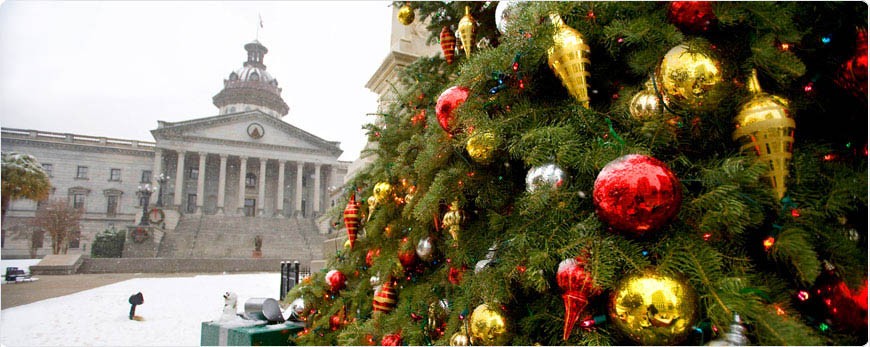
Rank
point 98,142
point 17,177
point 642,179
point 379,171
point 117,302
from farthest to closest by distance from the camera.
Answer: point 98,142, point 17,177, point 117,302, point 379,171, point 642,179

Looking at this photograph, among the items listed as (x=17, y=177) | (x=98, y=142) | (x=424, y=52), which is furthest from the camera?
(x=98, y=142)

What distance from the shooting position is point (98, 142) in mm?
35844

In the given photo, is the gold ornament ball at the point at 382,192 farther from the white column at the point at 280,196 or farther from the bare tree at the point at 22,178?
the white column at the point at 280,196

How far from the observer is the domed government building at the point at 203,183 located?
3064 centimetres

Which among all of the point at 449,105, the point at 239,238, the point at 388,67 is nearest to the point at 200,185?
the point at 239,238

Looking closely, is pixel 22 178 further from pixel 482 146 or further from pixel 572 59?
pixel 572 59

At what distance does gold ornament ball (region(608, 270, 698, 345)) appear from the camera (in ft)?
2.90

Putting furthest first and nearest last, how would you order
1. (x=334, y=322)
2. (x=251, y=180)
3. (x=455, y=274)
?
(x=251, y=180), (x=334, y=322), (x=455, y=274)

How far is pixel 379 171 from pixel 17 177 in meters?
17.3

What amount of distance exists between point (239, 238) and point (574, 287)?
3384cm

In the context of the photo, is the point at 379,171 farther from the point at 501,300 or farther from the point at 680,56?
the point at 680,56

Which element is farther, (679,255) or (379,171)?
(379,171)

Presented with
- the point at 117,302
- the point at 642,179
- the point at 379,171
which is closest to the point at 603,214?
the point at 642,179

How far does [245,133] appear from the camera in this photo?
3866 centimetres
